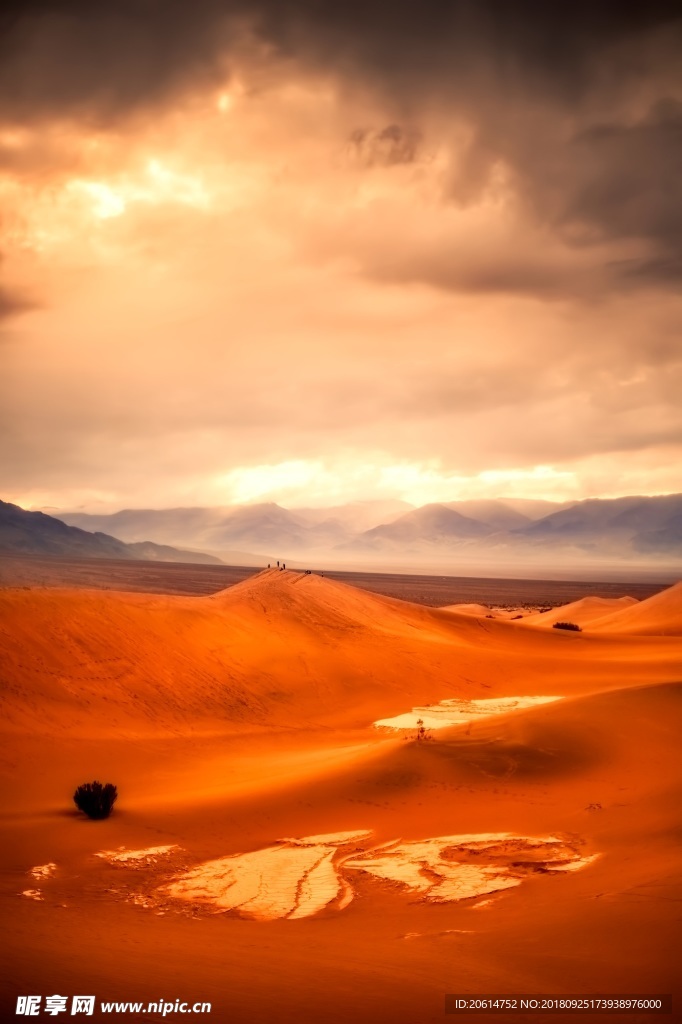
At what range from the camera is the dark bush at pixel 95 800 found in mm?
13148

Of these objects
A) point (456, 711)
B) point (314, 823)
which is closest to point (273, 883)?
point (314, 823)

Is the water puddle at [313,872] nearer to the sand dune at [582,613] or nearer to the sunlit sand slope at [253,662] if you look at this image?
the sunlit sand slope at [253,662]

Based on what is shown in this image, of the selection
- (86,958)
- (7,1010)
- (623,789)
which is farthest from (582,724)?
(7,1010)

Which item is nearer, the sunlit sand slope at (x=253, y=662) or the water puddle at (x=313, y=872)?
the water puddle at (x=313, y=872)

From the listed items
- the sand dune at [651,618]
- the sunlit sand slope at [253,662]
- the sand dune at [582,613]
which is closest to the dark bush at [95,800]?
the sunlit sand slope at [253,662]

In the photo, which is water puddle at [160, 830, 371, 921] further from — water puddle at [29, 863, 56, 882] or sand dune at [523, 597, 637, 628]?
sand dune at [523, 597, 637, 628]

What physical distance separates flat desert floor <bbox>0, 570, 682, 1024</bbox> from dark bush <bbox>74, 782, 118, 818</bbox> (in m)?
0.36

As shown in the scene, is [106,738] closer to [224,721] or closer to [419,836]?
[224,721]

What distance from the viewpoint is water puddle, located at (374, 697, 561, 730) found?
75.2 ft

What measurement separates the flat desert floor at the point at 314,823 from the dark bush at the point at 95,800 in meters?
0.36

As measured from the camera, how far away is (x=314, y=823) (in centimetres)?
1300

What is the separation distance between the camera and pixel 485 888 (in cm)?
929

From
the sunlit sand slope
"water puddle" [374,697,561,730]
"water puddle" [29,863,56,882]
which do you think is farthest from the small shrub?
"water puddle" [29,863,56,882]

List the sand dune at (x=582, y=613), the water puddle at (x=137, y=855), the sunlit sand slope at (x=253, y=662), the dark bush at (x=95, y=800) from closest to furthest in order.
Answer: the water puddle at (x=137, y=855)
the dark bush at (x=95, y=800)
the sunlit sand slope at (x=253, y=662)
the sand dune at (x=582, y=613)
